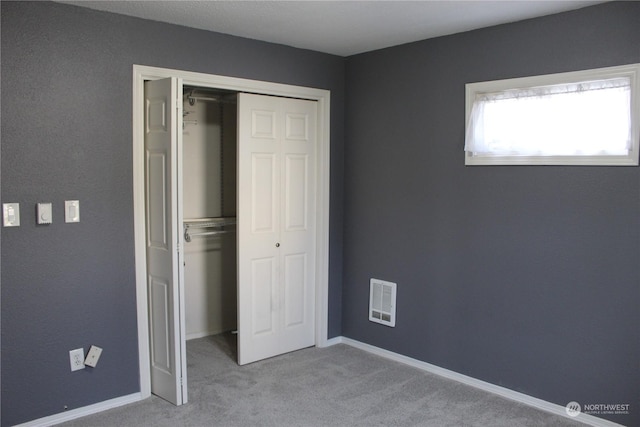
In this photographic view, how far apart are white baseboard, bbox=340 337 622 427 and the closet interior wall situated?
3.72 feet

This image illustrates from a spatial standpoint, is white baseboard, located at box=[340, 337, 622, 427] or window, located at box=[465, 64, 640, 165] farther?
white baseboard, located at box=[340, 337, 622, 427]

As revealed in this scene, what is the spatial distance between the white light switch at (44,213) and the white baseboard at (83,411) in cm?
115

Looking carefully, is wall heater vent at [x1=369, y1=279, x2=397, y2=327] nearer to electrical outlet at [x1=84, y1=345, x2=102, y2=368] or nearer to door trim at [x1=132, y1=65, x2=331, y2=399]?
door trim at [x1=132, y1=65, x2=331, y2=399]

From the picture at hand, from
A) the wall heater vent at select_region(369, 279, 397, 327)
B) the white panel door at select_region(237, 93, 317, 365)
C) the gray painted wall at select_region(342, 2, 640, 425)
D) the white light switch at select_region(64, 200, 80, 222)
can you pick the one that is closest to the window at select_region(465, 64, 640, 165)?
the gray painted wall at select_region(342, 2, 640, 425)

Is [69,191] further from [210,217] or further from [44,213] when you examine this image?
[210,217]

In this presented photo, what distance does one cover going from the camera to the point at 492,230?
11.7ft

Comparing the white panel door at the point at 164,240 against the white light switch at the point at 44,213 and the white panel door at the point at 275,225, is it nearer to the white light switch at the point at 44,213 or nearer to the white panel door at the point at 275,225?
the white light switch at the point at 44,213

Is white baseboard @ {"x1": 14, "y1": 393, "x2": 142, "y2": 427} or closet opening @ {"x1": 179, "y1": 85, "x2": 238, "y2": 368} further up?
closet opening @ {"x1": 179, "y1": 85, "x2": 238, "y2": 368}

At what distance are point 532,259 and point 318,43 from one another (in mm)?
2181

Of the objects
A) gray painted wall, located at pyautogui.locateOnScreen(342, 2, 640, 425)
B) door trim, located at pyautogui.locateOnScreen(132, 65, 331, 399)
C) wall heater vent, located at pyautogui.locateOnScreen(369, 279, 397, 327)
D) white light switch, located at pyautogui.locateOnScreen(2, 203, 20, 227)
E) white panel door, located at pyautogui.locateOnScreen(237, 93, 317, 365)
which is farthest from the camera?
wall heater vent, located at pyautogui.locateOnScreen(369, 279, 397, 327)

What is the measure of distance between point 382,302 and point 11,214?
2689 mm

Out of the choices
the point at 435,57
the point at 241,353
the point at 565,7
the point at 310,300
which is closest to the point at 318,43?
the point at 435,57

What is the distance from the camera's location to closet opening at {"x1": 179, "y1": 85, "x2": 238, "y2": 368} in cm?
454

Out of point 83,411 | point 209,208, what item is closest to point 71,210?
point 83,411
